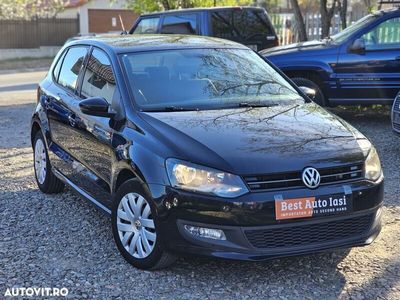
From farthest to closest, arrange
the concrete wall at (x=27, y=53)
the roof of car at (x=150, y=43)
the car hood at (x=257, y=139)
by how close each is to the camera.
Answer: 1. the concrete wall at (x=27, y=53)
2. the roof of car at (x=150, y=43)
3. the car hood at (x=257, y=139)

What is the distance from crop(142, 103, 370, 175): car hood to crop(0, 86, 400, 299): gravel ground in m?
0.82

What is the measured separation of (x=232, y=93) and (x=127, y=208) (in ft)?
4.62

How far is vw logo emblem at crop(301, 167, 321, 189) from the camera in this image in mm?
3803

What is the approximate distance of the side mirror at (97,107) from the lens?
178 inches

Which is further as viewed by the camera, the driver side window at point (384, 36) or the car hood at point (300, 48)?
the car hood at point (300, 48)

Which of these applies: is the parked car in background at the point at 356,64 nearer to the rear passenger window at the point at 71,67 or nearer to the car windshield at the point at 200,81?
the car windshield at the point at 200,81

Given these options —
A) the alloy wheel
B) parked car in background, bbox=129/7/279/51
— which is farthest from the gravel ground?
parked car in background, bbox=129/7/279/51

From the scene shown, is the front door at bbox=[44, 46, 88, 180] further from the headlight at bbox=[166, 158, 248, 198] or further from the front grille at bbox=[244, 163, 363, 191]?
the front grille at bbox=[244, 163, 363, 191]

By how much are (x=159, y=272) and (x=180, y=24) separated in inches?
348

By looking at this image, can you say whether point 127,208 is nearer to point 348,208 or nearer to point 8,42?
point 348,208

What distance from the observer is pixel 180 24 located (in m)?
12.2

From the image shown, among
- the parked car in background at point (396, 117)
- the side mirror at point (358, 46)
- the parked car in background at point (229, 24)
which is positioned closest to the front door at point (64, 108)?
the parked car in background at point (396, 117)

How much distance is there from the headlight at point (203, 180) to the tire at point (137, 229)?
27 cm

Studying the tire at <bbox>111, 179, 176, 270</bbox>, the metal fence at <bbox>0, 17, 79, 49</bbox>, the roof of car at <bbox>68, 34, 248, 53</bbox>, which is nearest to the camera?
the tire at <bbox>111, 179, 176, 270</bbox>
